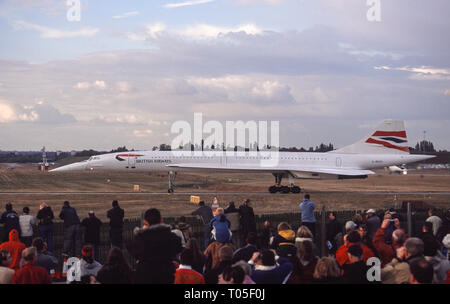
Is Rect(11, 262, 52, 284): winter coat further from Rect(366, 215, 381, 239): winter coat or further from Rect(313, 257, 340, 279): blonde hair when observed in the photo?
Rect(366, 215, 381, 239): winter coat

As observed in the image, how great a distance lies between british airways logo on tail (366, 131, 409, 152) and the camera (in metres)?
40.8

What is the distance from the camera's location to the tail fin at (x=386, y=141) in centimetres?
4084

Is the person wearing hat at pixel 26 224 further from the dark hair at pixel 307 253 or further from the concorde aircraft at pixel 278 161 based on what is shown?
the concorde aircraft at pixel 278 161

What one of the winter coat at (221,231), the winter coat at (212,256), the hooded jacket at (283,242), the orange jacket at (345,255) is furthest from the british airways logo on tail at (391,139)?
the winter coat at (212,256)

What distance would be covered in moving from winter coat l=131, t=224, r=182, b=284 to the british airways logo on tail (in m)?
36.5

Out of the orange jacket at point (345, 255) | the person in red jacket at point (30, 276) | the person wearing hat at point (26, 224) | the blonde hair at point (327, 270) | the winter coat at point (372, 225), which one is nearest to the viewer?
the person in red jacket at point (30, 276)

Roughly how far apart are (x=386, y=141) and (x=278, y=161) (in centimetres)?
960

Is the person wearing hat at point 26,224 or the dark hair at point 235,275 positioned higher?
the dark hair at point 235,275

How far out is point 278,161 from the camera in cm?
3788

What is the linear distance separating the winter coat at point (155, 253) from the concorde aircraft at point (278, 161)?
28985mm

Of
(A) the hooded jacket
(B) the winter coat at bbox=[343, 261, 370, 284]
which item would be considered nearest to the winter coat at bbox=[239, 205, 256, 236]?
(A) the hooded jacket

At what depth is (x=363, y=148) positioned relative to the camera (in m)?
41.2
